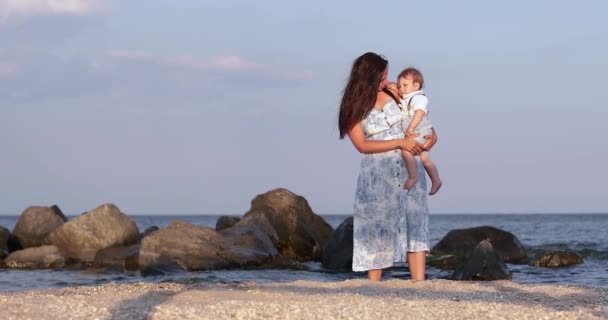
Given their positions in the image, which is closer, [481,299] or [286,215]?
[481,299]

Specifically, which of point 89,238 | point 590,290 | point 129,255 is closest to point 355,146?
point 590,290

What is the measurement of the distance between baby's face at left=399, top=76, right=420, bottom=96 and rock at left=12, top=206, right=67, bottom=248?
13.3m

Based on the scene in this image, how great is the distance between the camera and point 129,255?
17.4 metres

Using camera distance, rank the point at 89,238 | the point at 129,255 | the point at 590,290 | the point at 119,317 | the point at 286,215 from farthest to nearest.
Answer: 1. the point at 286,215
2. the point at 89,238
3. the point at 129,255
4. the point at 590,290
5. the point at 119,317

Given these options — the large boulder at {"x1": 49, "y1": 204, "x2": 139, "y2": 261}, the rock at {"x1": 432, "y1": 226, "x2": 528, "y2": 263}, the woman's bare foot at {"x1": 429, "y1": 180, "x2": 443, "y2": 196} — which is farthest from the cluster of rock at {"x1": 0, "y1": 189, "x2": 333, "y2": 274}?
the woman's bare foot at {"x1": 429, "y1": 180, "x2": 443, "y2": 196}

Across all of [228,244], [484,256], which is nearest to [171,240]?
[228,244]

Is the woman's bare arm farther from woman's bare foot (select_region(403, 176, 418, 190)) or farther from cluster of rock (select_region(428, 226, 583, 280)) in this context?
cluster of rock (select_region(428, 226, 583, 280))

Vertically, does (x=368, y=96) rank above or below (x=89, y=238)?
above

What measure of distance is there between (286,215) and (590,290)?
11.8m

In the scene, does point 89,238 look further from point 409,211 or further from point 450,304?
point 450,304

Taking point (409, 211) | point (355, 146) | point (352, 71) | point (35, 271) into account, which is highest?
point (352, 71)

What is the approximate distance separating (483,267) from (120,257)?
7264 millimetres

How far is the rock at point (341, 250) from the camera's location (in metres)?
17.3

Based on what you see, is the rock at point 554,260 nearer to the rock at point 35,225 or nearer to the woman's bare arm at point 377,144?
the rock at point 35,225
